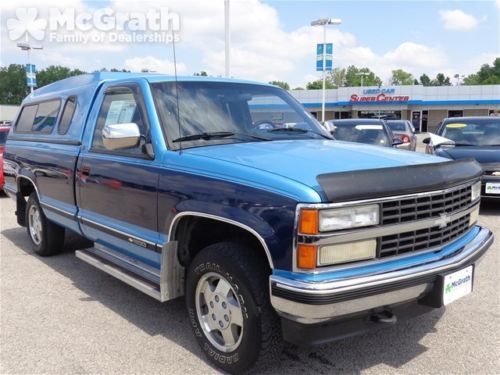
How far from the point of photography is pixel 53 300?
14.6 feet

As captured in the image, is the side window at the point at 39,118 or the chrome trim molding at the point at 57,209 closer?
the chrome trim molding at the point at 57,209

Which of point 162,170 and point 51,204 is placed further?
point 51,204

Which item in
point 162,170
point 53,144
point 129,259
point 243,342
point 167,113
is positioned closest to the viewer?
point 243,342

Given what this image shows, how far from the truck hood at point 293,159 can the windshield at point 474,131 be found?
6418 millimetres

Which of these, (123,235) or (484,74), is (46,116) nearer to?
(123,235)

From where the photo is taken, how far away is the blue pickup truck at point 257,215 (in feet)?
8.42

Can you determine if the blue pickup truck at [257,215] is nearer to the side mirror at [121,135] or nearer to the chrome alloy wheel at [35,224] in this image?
the side mirror at [121,135]

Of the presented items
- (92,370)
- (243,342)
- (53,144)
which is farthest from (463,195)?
(53,144)

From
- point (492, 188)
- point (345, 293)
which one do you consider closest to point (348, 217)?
point (345, 293)

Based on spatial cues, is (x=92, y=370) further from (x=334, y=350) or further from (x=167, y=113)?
(x=167, y=113)

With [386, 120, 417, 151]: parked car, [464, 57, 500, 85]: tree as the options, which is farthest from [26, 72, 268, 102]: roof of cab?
[464, 57, 500, 85]: tree

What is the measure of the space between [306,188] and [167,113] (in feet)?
5.15

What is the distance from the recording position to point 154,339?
3.63 metres

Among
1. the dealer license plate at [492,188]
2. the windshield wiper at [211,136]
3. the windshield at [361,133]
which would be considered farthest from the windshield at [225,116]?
the windshield at [361,133]
